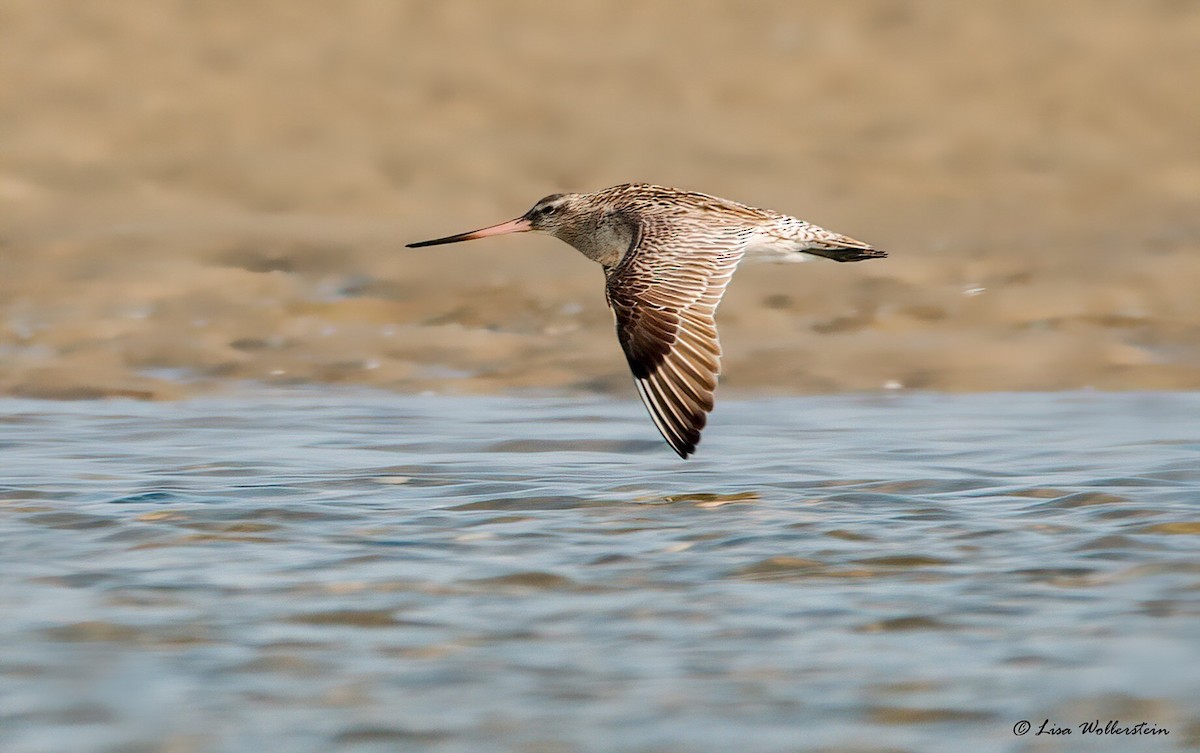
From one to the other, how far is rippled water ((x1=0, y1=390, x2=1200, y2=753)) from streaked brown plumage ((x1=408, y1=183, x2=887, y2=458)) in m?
0.40

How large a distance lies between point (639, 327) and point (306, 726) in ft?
9.15

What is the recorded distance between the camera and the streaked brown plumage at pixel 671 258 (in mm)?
6770

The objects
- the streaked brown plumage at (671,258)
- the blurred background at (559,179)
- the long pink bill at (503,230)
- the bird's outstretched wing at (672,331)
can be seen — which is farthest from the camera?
the blurred background at (559,179)

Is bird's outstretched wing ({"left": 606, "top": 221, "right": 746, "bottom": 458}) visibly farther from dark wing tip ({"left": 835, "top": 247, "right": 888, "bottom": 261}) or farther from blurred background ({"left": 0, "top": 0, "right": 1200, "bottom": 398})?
blurred background ({"left": 0, "top": 0, "right": 1200, "bottom": 398})

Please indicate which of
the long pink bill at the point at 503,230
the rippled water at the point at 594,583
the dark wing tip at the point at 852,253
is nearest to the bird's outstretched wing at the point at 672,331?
the rippled water at the point at 594,583

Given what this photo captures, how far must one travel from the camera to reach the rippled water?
4441mm

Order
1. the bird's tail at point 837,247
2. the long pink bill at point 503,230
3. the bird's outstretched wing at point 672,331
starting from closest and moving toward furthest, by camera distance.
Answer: the bird's outstretched wing at point 672,331 → the bird's tail at point 837,247 → the long pink bill at point 503,230

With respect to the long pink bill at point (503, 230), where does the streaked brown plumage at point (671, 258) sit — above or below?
below

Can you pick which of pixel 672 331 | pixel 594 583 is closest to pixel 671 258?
pixel 672 331

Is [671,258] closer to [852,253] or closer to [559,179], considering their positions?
[852,253]

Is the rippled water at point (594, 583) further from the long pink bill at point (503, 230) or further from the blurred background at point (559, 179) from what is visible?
the blurred background at point (559, 179)

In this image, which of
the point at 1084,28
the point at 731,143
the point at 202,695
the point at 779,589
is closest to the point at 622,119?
the point at 731,143

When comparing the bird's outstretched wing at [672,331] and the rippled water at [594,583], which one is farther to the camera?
the bird's outstretched wing at [672,331]

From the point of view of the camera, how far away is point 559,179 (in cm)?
1170
